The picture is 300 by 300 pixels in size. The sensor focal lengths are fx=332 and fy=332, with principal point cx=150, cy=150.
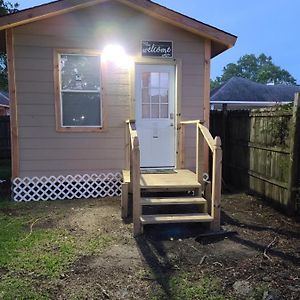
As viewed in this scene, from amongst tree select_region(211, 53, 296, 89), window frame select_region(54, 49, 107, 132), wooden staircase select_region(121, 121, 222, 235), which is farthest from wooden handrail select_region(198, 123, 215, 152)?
tree select_region(211, 53, 296, 89)

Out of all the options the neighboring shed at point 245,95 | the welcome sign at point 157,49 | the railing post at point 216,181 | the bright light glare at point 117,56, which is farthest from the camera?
the neighboring shed at point 245,95

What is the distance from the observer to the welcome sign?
645 centimetres

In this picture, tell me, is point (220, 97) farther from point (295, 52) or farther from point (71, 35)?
point (295, 52)

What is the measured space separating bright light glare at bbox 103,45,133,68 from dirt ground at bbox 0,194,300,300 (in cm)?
288

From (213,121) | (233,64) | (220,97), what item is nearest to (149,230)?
(213,121)

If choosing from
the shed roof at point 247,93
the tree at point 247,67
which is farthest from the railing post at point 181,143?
the tree at point 247,67

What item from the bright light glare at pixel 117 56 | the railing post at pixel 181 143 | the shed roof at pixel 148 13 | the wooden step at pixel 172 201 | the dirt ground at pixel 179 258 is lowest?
the dirt ground at pixel 179 258

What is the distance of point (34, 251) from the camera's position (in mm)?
3811

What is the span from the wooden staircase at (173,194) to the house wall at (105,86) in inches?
29.2

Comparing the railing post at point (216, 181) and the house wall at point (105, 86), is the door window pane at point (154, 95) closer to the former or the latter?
the house wall at point (105, 86)

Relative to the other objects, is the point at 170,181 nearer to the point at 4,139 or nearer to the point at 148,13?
the point at 148,13

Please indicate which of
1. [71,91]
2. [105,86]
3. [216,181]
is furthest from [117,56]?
[216,181]

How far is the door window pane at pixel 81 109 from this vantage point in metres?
6.33

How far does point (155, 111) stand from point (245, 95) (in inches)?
618
